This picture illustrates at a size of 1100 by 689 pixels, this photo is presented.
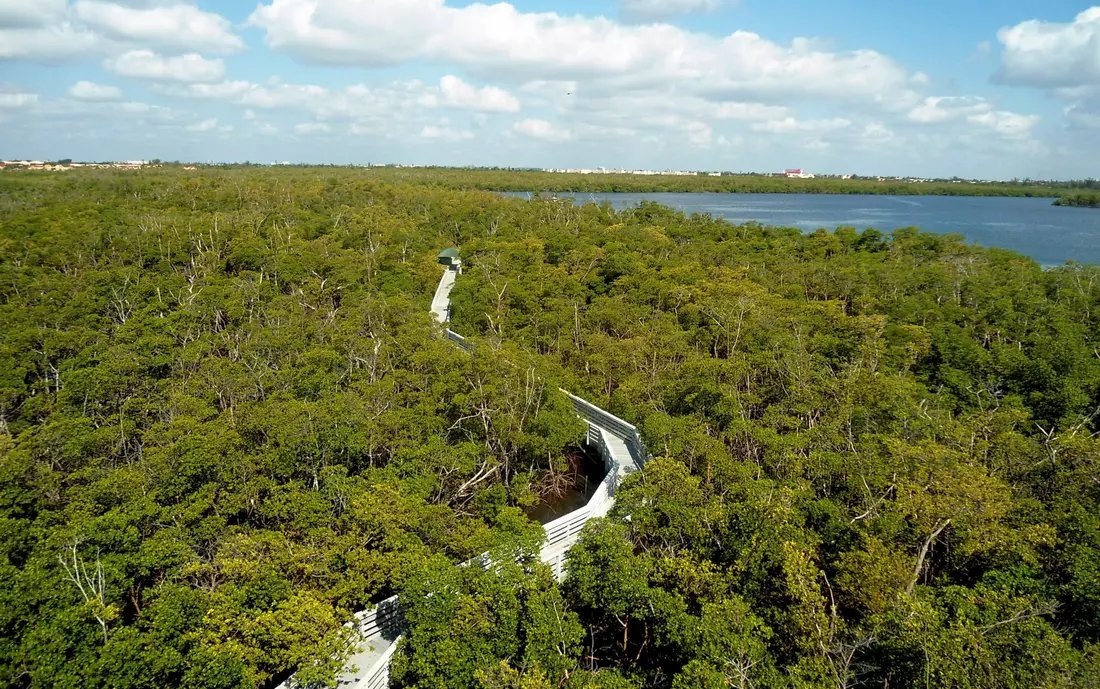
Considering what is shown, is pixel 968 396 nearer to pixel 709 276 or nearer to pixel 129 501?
pixel 709 276

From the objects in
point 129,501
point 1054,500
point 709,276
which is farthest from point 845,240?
point 129,501

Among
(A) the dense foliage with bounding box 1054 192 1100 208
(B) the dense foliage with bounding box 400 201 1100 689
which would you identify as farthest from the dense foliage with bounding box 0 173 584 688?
(A) the dense foliage with bounding box 1054 192 1100 208

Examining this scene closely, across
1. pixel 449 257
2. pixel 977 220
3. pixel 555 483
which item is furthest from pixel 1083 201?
pixel 555 483

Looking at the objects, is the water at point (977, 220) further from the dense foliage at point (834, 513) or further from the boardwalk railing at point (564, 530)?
the boardwalk railing at point (564, 530)

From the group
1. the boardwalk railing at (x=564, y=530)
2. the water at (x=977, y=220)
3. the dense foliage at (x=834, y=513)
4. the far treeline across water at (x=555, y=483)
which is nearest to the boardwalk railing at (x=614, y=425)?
the boardwalk railing at (x=564, y=530)

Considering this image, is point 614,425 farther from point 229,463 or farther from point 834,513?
point 229,463
